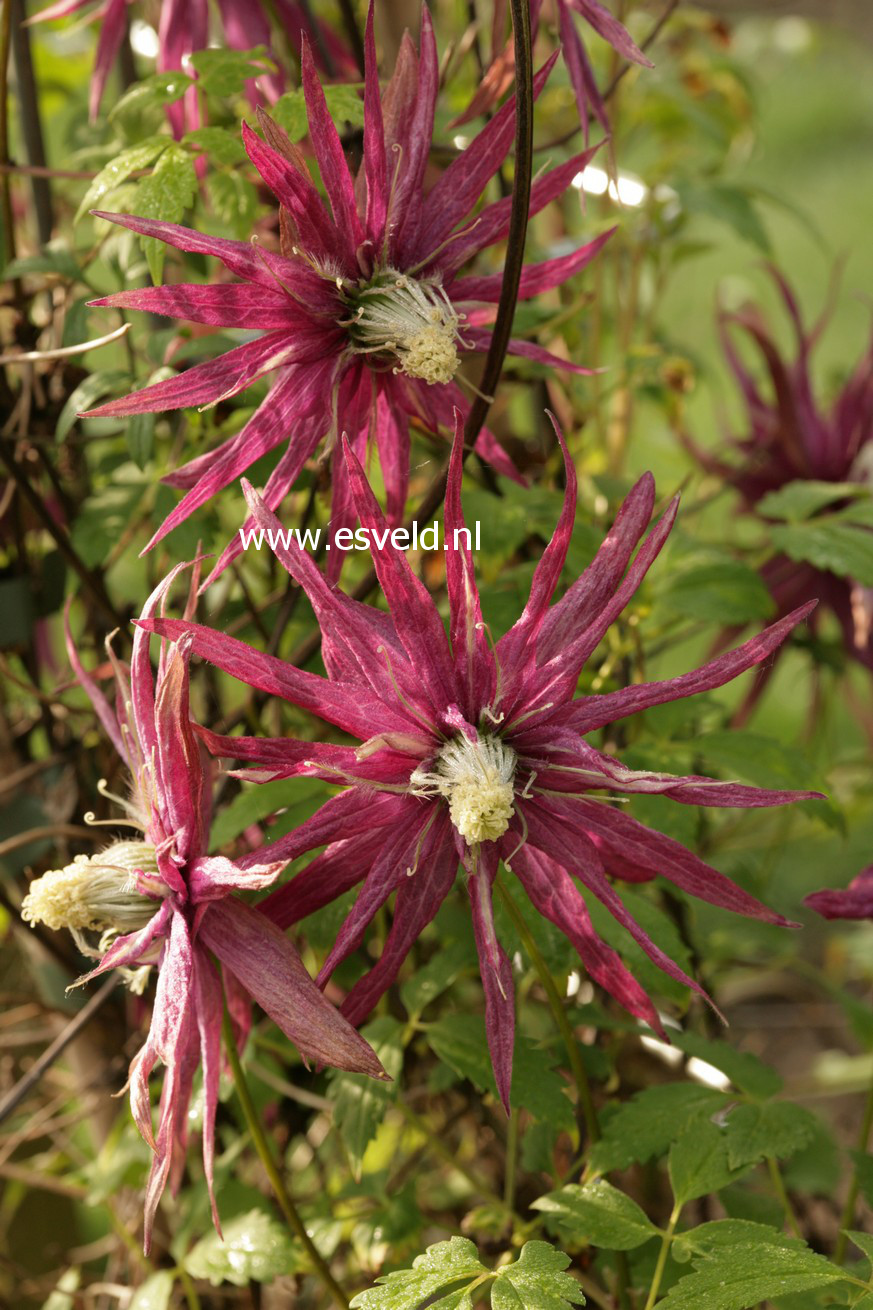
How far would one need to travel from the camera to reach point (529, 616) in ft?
1.71

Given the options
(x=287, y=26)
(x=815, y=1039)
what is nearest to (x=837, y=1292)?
(x=287, y=26)

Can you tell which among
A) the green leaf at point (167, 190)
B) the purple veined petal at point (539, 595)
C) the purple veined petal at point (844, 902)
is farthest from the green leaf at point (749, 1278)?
the green leaf at point (167, 190)

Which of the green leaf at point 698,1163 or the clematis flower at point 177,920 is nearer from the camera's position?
the clematis flower at point 177,920

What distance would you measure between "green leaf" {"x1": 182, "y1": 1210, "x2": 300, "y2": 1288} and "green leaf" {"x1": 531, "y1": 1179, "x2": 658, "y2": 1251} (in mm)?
187

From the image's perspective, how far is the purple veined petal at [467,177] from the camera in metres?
0.58

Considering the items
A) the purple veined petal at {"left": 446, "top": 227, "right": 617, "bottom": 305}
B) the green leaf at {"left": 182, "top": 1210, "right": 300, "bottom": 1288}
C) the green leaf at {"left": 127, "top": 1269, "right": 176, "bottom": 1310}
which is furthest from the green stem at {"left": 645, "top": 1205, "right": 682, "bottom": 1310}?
the purple veined petal at {"left": 446, "top": 227, "right": 617, "bottom": 305}

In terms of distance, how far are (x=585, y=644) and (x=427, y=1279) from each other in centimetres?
27

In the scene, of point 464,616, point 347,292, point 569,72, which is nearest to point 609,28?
point 569,72

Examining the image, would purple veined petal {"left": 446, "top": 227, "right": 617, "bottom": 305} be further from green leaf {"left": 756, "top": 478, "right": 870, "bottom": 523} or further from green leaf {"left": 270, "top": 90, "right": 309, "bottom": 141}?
green leaf {"left": 756, "top": 478, "right": 870, "bottom": 523}

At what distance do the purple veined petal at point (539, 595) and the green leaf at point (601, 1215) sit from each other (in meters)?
0.27

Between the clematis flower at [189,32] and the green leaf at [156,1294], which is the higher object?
the clematis flower at [189,32]

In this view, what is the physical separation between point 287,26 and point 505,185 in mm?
180

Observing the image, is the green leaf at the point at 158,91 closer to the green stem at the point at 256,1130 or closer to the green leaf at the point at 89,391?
the green leaf at the point at 89,391

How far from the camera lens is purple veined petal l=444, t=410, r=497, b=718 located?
1.64ft
